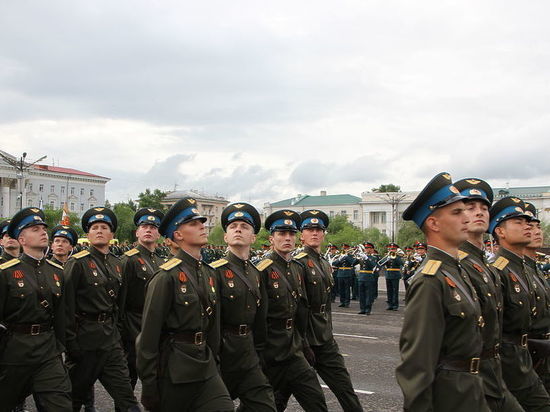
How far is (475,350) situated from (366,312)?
14955 millimetres

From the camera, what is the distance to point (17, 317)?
19.7ft

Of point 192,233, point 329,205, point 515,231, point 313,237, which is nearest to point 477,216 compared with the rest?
point 515,231

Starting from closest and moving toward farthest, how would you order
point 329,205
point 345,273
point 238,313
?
point 238,313 < point 345,273 < point 329,205

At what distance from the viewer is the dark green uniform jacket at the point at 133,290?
775 centimetres

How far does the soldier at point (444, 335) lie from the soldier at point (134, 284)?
186 inches

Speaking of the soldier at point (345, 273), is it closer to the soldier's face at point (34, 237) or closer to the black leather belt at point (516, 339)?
the soldier's face at point (34, 237)

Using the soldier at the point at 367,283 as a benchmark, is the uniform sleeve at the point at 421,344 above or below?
above

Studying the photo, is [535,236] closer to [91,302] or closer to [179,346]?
[179,346]

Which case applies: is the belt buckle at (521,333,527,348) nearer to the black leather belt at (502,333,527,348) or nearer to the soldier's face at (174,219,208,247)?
the black leather belt at (502,333,527,348)

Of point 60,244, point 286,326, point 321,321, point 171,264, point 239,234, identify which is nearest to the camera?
point 171,264

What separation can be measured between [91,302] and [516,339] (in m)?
4.56

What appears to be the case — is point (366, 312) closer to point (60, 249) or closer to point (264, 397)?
point (60, 249)

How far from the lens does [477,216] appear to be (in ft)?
16.5

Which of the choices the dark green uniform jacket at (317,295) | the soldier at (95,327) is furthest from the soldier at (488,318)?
the soldier at (95,327)
